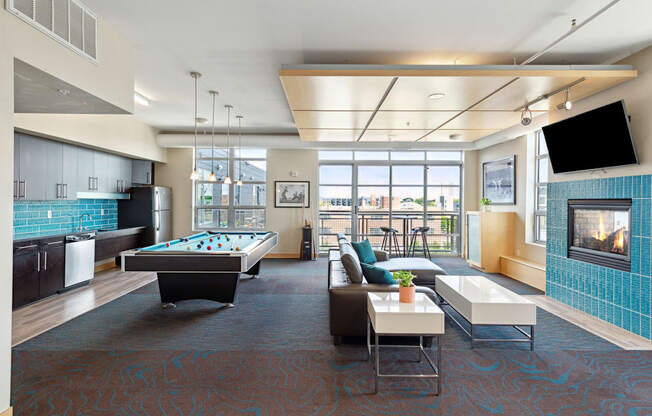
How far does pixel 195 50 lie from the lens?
3541mm

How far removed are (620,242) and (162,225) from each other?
7950mm

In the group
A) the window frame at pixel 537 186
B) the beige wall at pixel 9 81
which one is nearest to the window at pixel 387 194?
the window frame at pixel 537 186

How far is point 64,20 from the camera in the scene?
8.23 feet

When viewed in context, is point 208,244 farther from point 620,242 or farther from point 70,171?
point 620,242

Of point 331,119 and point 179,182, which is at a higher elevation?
point 331,119

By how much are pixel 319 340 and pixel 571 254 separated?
3.60 metres

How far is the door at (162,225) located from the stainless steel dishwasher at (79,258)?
165 cm

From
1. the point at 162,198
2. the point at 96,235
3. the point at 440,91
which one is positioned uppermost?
the point at 440,91

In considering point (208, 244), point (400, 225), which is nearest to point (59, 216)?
point (208, 244)

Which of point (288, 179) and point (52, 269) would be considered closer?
point (52, 269)

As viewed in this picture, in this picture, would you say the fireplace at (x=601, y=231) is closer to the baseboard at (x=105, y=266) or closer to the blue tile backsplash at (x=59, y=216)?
the blue tile backsplash at (x=59, y=216)

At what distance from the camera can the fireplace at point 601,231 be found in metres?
3.65

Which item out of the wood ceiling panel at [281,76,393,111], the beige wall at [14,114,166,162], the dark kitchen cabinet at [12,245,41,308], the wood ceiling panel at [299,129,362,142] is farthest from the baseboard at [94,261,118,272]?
the wood ceiling panel at [281,76,393,111]

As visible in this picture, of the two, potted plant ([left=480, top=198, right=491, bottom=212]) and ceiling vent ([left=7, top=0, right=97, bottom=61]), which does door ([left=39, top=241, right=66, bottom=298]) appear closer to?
ceiling vent ([left=7, top=0, right=97, bottom=61])
